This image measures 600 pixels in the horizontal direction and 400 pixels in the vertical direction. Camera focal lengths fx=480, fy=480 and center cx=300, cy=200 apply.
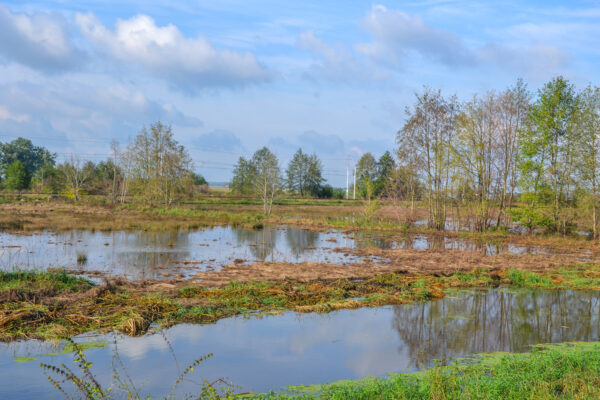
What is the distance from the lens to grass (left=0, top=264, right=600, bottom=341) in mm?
9686

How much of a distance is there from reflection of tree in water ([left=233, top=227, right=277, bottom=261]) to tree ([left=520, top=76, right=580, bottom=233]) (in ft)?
56.2

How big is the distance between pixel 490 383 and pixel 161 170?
153 ft

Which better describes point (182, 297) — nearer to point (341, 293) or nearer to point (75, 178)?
point (341, 293)

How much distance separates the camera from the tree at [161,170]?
162 feet

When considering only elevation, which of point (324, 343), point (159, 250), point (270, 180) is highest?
point (270, 180)

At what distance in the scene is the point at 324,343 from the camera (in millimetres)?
9688

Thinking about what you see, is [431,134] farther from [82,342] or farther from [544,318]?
[82,342]

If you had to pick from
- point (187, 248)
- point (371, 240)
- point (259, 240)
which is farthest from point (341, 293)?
point (371, 240)

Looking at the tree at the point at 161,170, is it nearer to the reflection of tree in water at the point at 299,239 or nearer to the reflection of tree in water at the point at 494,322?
the reflection of tree in water at the point at 299,239

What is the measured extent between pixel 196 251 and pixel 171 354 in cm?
1342

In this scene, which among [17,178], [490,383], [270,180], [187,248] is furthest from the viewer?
[17,178]

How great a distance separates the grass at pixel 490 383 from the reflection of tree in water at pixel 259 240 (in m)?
13.1

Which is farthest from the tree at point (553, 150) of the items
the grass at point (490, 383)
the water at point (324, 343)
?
the grass at point (490, 383)

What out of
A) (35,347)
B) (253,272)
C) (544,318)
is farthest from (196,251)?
(544,318)
